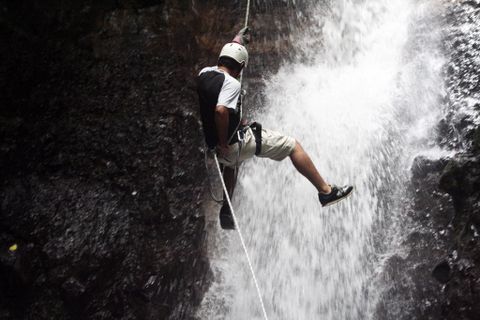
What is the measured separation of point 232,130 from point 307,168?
3.08 ft

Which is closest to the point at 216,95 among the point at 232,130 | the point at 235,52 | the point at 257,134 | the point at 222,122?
the point at 222,122

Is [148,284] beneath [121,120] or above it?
beneath

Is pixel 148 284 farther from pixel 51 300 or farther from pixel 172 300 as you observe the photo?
pixel 51 300

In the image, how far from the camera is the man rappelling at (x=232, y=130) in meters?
3.74

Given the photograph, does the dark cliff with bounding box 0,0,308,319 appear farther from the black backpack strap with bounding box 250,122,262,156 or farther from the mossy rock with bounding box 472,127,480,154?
the mossy rock with bounding box 472,127,480,154

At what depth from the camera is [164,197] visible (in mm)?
5613

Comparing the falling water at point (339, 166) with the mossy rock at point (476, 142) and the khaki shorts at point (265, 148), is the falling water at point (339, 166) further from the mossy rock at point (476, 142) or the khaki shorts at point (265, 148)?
the khaki shorts at point (265, 148)

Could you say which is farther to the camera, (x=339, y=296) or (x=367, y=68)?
(x=367, y=68)

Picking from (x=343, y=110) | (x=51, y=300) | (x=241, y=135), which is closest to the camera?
(x=241, y=135)

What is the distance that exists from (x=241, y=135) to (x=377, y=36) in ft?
15.2

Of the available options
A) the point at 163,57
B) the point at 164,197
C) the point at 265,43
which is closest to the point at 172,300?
the point at 164,197

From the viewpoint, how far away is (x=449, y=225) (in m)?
4.66

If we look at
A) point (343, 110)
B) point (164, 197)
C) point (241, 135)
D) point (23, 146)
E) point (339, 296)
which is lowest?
point (339, 296)

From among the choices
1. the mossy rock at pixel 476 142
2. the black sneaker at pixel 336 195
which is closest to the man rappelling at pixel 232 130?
the black sneaker at pixel 336 195
